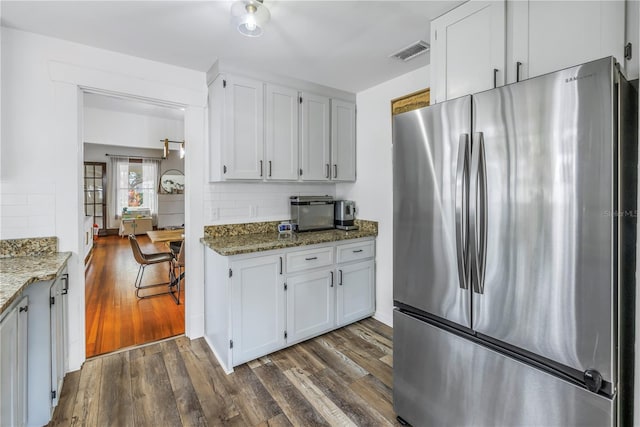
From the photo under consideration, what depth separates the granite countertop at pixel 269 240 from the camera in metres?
2.30

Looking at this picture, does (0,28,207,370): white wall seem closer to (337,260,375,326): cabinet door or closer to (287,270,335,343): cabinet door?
(287,270,335,343): cabinet door

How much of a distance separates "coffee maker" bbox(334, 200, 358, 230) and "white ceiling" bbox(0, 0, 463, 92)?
1.32 m

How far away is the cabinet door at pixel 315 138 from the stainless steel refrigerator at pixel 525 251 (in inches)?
58.2

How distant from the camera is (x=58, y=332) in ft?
6.32

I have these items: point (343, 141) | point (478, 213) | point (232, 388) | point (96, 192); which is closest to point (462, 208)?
point (478, 213)

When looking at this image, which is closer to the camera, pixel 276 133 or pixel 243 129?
pixel 243 129

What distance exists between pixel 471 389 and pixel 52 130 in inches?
118

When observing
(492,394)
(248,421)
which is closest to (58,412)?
(248,421)

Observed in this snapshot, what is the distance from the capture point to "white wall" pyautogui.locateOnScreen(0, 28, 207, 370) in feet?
6.70

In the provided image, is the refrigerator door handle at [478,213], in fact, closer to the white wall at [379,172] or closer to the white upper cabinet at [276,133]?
the white wall at [379,172]

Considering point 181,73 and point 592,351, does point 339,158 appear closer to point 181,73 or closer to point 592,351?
point 181,73

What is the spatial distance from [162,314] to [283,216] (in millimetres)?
1686

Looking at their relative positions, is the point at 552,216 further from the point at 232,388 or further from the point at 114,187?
the point at 114,187

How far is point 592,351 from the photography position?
106cm
